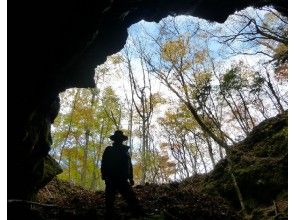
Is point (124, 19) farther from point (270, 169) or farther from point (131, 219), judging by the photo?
point (270, 169)

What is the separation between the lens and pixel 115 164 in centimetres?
822

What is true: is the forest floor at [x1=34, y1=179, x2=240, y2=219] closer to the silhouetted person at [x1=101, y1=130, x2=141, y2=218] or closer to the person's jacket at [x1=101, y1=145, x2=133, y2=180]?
the silhouetted person at [x1=101, y1=130, x2=141, y2=218]

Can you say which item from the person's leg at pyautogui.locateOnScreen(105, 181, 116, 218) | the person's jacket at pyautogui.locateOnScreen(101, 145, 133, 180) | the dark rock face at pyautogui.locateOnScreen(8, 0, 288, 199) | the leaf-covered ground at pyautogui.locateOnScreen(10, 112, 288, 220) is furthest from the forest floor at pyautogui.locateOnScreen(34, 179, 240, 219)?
the dark rock face at pyautogui.locateOnScreen(8, 0, 288, 199)

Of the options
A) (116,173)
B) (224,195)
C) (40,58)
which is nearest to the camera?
(40,58)

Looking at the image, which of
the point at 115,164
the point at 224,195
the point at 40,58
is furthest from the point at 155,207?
the point at 40,58

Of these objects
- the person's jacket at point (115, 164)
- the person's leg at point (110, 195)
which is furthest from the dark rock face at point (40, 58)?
the person's leg at point (110, 195)

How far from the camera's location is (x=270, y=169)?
37.6 ft

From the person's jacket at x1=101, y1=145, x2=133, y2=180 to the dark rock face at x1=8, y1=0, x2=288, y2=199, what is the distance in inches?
85.8

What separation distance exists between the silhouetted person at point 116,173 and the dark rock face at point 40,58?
224cm

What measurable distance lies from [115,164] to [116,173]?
0.80 ft

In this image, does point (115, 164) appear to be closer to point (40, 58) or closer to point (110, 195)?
point (110, 195)

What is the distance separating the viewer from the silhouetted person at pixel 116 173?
8172mm

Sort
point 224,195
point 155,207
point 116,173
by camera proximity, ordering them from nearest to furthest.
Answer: point 116,173 → point 155,207 → point 224,195

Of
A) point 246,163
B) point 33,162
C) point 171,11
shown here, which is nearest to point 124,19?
point 171,11
